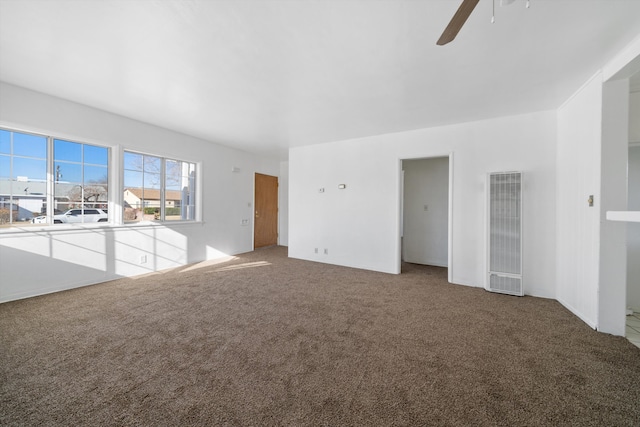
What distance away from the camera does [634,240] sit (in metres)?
3.01

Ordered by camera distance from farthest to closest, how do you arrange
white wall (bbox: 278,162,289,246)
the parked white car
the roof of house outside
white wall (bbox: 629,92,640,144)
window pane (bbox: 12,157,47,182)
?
1. white wall (bbox: 278,162,289,246)
2. the roof of house outside
3. the parked white car
4. window pane (bbox: 12,157,47,182)
5. white wall (bbox: 629,92,640,144)

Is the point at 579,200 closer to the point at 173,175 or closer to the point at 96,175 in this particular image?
the point at 173,175

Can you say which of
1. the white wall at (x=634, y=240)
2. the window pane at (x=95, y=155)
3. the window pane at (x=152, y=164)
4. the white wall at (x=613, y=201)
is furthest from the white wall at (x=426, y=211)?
the window pane at (x=95, y=155)

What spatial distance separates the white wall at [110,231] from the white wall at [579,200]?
19.9 ft

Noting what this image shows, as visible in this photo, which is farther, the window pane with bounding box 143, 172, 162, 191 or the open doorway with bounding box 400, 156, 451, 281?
the open doorway with bounding box 400, 156, 451, 281

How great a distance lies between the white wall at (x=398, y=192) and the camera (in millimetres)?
3357

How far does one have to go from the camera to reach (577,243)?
2770 mm

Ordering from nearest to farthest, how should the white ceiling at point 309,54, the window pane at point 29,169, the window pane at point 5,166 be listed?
the white ceiling at point 309,54, the window pane at point 5,166, the window pane at point 29,169

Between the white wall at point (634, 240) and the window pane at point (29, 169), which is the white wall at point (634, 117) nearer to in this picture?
the white wall at point (634, 240)

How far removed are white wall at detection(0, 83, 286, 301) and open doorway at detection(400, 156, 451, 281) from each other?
417cm

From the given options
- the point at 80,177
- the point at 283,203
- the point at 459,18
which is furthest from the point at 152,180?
the point at 459,18

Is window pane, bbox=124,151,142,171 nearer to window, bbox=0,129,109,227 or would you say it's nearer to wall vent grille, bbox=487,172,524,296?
window, bbox=0,129,109,227

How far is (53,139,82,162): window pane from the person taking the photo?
11.1ft

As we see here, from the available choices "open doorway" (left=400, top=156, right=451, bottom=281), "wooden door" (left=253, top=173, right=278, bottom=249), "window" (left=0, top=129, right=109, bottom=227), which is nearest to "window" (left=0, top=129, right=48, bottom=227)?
"window" (left=0, top=129, right=109, bottom=227)
